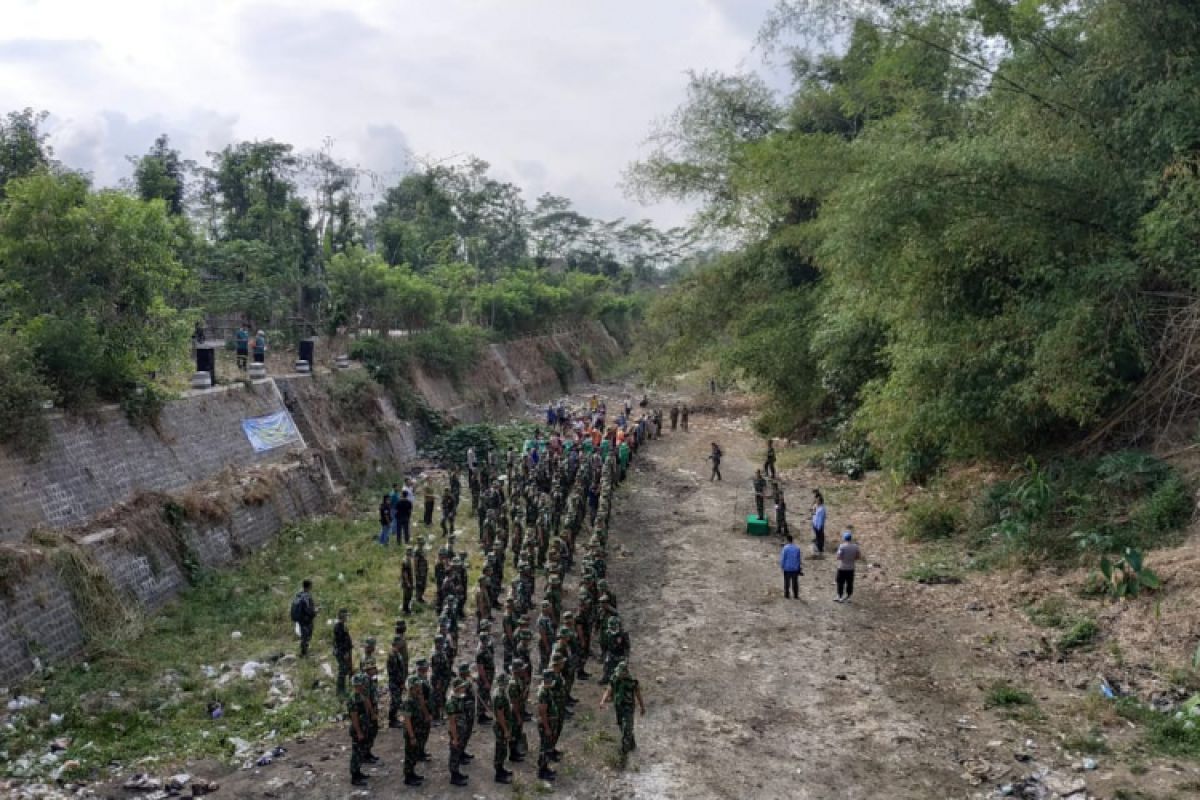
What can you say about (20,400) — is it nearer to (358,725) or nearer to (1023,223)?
(358,725)

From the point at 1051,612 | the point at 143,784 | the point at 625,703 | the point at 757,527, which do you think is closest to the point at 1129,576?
the point at 1051,612

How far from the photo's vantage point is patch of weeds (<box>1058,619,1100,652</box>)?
35.8ft

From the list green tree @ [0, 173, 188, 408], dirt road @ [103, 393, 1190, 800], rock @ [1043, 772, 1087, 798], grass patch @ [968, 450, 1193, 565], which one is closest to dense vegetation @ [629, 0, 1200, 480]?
grass patch @ [968, 450, 1193, 565]

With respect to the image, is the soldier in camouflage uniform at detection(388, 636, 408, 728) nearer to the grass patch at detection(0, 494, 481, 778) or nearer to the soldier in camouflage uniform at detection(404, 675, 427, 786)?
the grass patch at detection(0, 494, 481, 778)

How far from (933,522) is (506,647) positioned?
869 centimetres

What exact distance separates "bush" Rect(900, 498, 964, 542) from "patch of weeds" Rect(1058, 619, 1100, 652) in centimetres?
469

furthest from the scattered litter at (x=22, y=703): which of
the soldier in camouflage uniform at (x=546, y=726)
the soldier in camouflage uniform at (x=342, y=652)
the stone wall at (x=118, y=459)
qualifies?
the soldier in camouflage uniform at (x=546, y=726)

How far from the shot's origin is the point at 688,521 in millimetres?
18938

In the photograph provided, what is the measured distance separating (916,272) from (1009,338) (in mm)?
1877

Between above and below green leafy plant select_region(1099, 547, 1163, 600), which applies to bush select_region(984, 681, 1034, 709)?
below

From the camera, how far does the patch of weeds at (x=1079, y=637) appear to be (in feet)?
35.8

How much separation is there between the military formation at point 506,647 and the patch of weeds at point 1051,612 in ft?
18.1

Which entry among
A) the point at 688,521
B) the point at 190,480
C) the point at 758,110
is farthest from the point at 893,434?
the point at 758,110

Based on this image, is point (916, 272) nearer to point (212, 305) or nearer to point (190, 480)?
point (190, 480)
